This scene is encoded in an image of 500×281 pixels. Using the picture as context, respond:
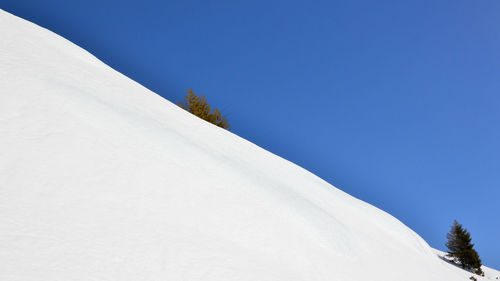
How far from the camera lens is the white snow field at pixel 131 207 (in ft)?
8.63

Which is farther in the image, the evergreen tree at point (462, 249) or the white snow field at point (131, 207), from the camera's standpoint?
the evergreen tree at point (462, 249)

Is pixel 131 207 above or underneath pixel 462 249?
underneath

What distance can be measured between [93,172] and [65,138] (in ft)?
2.55

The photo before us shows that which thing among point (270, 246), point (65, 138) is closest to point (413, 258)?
point (270, 246)

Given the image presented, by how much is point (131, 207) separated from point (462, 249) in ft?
90.1

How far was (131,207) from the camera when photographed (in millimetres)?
3334

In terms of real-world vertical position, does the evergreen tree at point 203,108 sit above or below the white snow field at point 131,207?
above

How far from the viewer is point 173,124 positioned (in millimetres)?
6441

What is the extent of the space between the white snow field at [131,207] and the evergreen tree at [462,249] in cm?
2082

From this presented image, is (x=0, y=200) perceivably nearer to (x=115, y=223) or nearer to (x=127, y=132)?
(x=115, y=223)

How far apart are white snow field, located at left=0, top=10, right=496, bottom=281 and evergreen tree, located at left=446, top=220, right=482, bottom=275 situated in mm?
20819

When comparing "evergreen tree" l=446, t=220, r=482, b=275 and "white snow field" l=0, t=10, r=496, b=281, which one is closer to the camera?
"white snow field" l=0, t=10, r=496, b=281

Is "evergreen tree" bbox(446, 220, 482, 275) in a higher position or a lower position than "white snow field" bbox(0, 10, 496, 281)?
higher

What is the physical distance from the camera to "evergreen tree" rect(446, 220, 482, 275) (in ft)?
70.0
